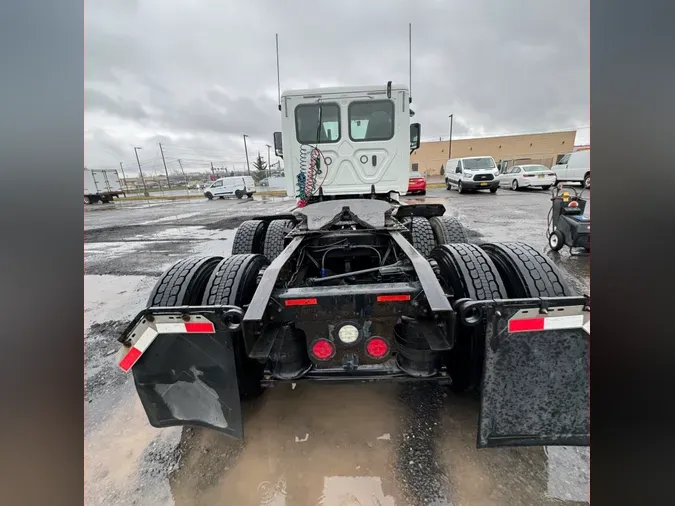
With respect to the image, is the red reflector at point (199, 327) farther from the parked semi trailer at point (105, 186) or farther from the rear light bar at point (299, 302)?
the parked semi trailer at point (105, 186)


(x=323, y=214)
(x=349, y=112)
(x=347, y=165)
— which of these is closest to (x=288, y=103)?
(x=349, y=112)

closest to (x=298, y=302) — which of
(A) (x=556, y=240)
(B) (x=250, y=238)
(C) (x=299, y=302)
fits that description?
(C) (x=299, y=302)

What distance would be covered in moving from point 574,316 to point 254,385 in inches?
74.2

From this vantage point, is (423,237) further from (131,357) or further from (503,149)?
(503,149)

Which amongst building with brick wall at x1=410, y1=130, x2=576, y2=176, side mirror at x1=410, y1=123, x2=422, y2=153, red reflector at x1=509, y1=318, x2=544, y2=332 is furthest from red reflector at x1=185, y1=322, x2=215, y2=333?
building with brick wall at x1=410, y1=130, x2=576, y2=176

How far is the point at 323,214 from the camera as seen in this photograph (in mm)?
3305

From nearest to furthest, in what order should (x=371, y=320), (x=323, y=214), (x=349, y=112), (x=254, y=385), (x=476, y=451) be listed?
(x=371, y=320)
(x=476, y=451)
(x=254, y=385)
(x=323, y=214)
(x=349, y=112)

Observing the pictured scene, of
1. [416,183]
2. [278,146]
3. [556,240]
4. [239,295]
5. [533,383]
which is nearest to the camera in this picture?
[533,383]

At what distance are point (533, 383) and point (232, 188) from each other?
26.8 metres

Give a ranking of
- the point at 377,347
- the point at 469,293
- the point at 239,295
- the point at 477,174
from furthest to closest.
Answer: the point at 477,174 → the point at 239,295 → the point at 469,293 → the point at 377,347

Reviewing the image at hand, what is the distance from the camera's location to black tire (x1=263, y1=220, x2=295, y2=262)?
14.2ft

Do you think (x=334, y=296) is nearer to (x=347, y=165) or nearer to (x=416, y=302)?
(x=416, y=302)

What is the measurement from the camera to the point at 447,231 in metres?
3.86

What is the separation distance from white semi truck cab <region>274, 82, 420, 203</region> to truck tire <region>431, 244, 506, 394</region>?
2.85m
